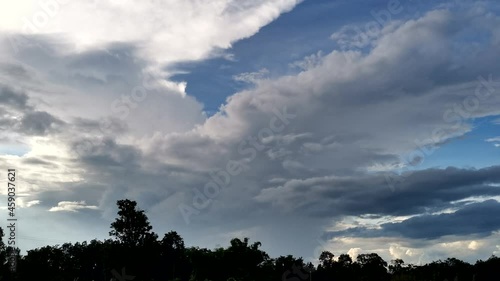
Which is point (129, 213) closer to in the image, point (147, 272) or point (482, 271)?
point (147, 272)

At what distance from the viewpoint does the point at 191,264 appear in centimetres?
9206

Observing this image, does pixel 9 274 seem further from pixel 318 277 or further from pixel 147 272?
pixel 318 277

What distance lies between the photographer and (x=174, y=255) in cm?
14962

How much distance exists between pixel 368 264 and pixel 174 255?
2025 inches

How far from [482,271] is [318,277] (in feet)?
129

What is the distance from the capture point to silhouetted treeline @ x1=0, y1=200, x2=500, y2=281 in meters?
72.8

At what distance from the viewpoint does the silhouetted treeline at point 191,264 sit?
72.8 meters

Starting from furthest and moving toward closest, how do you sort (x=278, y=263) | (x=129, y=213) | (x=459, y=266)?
(x=459, y=266), (x=278, y=263), (x=129, y=213)

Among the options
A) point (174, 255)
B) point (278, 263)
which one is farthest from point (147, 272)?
point (174, 255)

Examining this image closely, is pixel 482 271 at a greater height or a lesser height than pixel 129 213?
lesser

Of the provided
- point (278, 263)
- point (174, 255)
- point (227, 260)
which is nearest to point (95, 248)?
point (174, 255)

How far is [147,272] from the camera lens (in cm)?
8175

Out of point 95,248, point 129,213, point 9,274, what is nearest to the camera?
point 129,213

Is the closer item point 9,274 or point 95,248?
point 9,274
